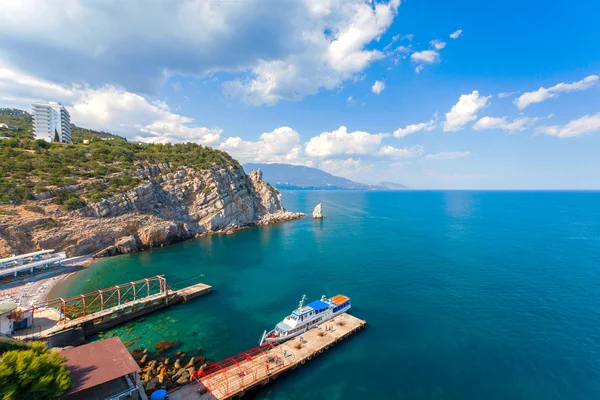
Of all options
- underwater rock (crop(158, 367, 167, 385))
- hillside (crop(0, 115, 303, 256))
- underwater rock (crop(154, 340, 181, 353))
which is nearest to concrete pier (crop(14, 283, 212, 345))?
underwater rock (crop(154, 340, 181, 353))

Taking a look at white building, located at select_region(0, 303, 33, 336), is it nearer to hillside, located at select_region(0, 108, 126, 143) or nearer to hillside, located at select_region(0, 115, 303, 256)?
hillside, located at select_region(0, 115, 303, 256)

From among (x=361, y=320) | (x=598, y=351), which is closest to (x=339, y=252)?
(x=361, y=320)

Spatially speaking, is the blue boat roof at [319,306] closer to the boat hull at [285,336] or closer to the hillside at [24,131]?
the boat hull at [285,336]

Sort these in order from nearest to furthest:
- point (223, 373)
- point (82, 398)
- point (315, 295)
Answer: point (82, 398), point (223, 373), point (315, 295)

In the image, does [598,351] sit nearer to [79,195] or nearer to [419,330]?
[419,330]

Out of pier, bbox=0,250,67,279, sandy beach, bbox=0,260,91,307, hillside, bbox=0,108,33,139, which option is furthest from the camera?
hillside, bbox=0,108,33,139

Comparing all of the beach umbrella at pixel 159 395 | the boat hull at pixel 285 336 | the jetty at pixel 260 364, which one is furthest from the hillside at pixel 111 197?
the boat hull at pixel 285 336
